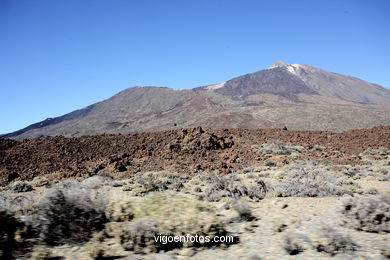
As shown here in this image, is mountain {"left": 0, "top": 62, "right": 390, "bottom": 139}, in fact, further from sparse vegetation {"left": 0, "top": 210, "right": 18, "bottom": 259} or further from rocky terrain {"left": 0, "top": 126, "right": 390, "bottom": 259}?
sparse vegetation {"left": 0, "top": 210, "right": 18, "bottom": 259}

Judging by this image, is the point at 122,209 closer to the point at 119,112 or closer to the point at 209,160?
the point at 209,160

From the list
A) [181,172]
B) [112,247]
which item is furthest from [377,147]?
[112,247]

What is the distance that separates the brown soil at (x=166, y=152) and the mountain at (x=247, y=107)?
1088 inches

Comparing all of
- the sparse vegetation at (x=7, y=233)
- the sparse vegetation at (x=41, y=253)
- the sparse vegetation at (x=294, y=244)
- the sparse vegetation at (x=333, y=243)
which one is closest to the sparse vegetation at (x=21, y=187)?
the sparse vegetation at (x=7, y=233)

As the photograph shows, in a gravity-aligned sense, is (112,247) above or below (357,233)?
above

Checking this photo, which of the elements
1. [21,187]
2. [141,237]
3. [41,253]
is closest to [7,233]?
[41,253]

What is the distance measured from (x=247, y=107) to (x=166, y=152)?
54.3 meters

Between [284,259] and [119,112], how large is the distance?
9743 cm

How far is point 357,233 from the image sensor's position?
5531mm

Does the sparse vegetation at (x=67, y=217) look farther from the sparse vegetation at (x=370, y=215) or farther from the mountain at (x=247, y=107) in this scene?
the mountain at (x=247, y=107)

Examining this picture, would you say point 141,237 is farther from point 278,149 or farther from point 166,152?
point 278,149

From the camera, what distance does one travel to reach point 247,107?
2844 inches

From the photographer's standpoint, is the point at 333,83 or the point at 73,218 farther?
the point at 333,83

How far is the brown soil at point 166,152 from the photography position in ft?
58.6
